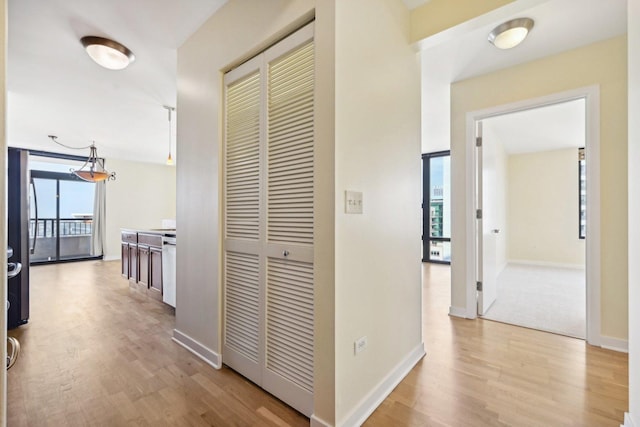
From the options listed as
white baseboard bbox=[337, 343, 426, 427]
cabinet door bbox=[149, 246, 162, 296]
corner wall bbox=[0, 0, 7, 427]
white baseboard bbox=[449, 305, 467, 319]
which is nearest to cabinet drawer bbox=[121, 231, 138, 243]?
cabinet door bbox=[149, 246, 162, 296]

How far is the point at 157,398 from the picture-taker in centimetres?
172

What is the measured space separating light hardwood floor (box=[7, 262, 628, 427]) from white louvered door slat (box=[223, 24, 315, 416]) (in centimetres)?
24

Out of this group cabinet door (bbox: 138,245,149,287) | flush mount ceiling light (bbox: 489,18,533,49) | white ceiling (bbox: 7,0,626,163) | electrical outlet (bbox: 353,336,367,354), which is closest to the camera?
electrical outlet (bbox: 353,336,367,354)

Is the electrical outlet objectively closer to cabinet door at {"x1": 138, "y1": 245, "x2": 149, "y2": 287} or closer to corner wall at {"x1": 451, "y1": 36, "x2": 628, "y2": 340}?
corner wall at {"x1": 451, "y1": 36, "x2": 628, "y2": 340}

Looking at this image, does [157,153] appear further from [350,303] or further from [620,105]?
[620,105]

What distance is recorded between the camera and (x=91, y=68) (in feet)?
9.32

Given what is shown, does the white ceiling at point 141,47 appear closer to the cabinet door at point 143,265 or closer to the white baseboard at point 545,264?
the cabinet door at point 143,265

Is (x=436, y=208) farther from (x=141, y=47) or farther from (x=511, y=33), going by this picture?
(x=141, y=47)

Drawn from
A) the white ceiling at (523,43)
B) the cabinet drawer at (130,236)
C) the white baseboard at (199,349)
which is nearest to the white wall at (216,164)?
the white baseboard at (199,349)

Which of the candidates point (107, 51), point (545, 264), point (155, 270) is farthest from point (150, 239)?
point (545, 264)

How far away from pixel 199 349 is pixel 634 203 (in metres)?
2.84

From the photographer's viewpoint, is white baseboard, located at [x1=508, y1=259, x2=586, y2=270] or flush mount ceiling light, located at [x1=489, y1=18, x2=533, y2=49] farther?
white baseboard, located at [x1=508, y1=259, x2=586, y2=270]

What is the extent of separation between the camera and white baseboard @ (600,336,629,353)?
2268 millimetres

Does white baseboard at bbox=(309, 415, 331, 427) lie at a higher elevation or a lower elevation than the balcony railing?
lower
